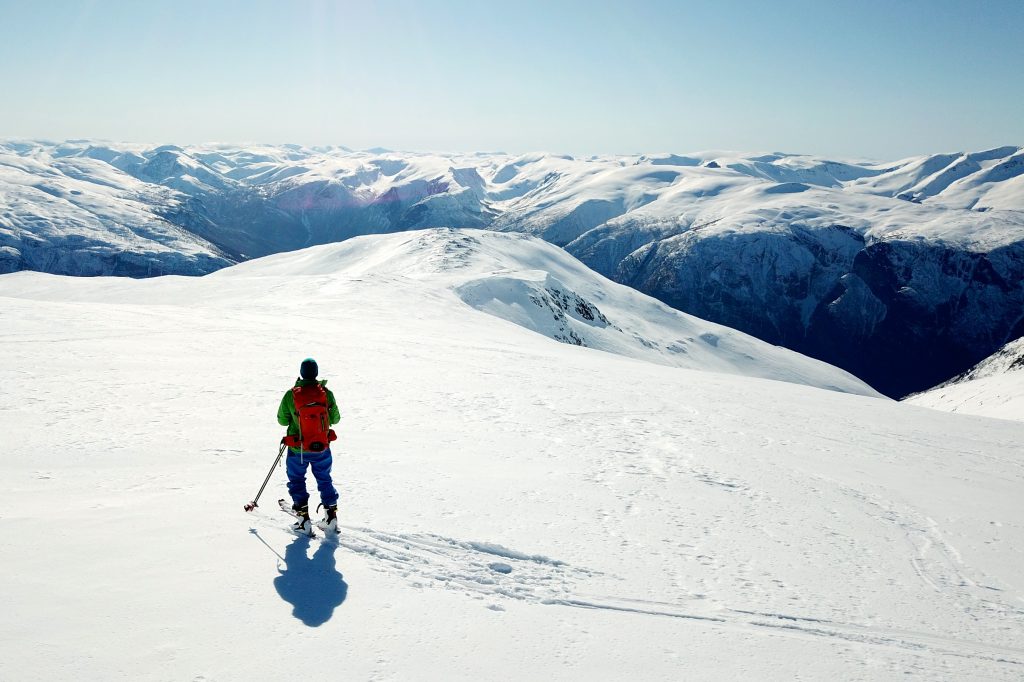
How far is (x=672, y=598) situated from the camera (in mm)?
6480

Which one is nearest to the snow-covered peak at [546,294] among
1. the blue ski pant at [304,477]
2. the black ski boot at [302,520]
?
the blue ski pant at [304,477]

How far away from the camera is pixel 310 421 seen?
7.36 meters

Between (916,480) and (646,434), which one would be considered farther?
(646,434)

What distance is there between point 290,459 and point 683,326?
84.0 metres

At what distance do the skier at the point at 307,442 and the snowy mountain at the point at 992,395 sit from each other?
67131 millimetres

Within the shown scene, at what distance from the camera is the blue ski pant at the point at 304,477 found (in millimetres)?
7246

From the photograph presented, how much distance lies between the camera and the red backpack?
24.1ft

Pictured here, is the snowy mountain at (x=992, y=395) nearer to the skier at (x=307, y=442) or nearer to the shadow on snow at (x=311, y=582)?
the skier at (x=307, y=442)

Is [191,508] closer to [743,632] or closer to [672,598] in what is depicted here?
[672,598]

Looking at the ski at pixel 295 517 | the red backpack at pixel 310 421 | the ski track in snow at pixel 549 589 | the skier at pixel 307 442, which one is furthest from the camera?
the red backpack at pixel 310 421

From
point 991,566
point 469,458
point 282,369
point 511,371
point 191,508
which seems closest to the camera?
point 191,508

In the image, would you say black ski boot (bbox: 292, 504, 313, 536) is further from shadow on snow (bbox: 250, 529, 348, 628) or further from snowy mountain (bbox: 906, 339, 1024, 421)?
snowy mountain (bbox: 906, 339, 1024, 421)

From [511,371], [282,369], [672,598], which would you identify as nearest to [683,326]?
[511,371]

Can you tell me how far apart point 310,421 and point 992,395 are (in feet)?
319
